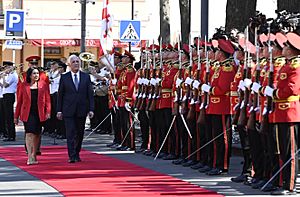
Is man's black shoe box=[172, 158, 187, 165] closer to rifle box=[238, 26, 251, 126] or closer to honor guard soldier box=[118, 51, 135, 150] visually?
honor guard soldier box=[118, 51, 135, 150]

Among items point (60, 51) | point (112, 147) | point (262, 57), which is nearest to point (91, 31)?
point (60, 51)

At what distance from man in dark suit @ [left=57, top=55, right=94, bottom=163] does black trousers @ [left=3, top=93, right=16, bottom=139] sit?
6420 mm

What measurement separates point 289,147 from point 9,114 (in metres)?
12.5

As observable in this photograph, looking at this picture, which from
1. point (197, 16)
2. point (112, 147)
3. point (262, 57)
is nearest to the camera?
point (262, 57)

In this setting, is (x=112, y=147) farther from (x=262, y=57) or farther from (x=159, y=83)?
(x=262, y=57)

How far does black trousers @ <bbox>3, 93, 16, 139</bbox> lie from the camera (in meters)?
23.7

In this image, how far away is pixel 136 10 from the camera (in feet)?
167

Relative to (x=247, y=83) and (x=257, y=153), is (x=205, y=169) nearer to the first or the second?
(x=257, y=153)

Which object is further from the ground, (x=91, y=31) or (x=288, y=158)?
(x=91, y=31)

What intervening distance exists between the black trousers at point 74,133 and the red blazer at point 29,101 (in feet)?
1.48

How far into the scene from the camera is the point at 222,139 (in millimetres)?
14883

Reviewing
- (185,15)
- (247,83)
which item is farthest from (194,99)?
(185,15)

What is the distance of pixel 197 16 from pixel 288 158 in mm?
35612

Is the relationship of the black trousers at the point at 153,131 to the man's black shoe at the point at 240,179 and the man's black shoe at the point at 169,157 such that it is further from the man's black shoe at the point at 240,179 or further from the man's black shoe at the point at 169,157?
the man's black shoe at the point at 240,179
